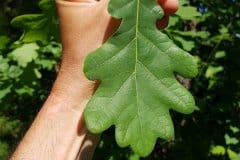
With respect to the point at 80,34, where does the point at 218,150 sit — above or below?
below

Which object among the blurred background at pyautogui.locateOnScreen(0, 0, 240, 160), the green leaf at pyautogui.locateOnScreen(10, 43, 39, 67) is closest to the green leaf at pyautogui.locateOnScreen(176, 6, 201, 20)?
the blurred background at pyautogui.locateOnScreen(0, 0, 240, 160)

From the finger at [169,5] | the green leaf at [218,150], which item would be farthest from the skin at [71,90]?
the green leaf at [218,150]

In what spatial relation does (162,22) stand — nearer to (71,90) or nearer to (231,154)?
(71,90)

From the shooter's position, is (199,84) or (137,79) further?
(199,84)

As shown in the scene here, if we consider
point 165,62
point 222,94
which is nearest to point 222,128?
point 222,94

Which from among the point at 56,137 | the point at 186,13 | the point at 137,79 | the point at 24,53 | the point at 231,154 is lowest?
the point at 231,154

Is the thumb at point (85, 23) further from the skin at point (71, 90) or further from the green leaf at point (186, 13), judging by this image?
the green leaf at point (186, 13)

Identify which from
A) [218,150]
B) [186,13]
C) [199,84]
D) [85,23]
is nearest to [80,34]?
[85,23]
